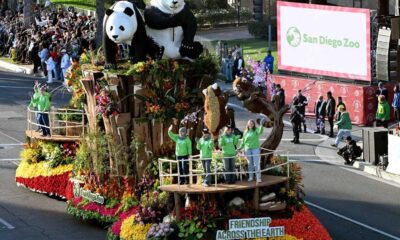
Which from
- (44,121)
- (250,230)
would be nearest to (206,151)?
(250,230)

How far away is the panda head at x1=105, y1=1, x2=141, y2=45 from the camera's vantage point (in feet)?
82.8

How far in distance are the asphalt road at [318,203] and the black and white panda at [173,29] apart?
4.58 metres

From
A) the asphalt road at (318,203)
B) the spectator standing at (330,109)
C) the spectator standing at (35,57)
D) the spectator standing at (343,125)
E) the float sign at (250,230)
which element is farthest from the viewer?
the spectator standing at (35,57)

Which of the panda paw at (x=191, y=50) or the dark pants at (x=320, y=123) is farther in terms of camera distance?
the dark pants at (x=320, y=123)

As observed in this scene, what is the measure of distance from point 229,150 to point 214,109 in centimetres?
104

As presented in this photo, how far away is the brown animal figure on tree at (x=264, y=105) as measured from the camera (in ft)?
77.0

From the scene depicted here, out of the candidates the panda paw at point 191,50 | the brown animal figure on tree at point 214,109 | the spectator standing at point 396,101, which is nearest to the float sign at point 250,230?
the brown animal figure on tree at point 214,109

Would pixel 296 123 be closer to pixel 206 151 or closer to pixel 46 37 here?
pixel 206 151

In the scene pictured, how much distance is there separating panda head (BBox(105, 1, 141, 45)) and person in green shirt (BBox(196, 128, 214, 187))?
4.00 metres

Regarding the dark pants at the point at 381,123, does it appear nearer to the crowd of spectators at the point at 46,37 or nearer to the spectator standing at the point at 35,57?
the crowd of spectators at the point at 46,37

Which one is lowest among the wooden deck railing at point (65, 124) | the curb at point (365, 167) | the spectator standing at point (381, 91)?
the curb at point (365, 167)

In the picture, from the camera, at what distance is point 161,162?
75.2 feet

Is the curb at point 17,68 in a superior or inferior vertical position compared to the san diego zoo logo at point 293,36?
inferior

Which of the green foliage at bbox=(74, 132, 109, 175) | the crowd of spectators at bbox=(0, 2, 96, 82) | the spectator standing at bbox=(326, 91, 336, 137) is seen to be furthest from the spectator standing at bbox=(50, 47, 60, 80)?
the green foliage at bbox=(74, 132, 109, 175)
